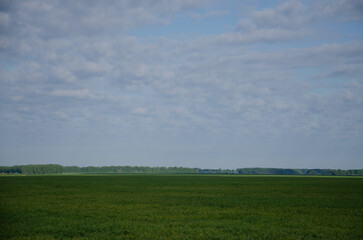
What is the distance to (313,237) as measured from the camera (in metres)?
16.9

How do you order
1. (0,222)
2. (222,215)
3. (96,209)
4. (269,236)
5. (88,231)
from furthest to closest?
1. (96,209)
2. (222,215)
3. (0,222)
4. (88,231)
5. (269,236)

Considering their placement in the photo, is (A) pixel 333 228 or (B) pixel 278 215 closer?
(A) pixel 333 228

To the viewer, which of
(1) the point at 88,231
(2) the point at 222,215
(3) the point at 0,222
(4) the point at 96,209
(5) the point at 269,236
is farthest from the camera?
(4) the point at 96,209

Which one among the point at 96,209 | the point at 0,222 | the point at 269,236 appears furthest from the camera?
the point at 96,209

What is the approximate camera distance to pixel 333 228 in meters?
19.1

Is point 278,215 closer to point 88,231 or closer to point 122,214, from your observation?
point 122,214

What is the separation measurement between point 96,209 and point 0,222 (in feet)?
24.5

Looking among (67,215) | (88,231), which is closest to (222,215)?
Answer: (88,231)

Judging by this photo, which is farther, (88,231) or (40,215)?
(40,215)

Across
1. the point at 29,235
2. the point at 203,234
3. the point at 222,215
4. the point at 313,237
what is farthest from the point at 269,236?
the point at 29,235

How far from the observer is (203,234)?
56.4 feet

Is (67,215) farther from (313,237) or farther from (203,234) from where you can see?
(313,237)

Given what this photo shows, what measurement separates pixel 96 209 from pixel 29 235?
922 cm

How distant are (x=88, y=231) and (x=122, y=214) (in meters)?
5.64
